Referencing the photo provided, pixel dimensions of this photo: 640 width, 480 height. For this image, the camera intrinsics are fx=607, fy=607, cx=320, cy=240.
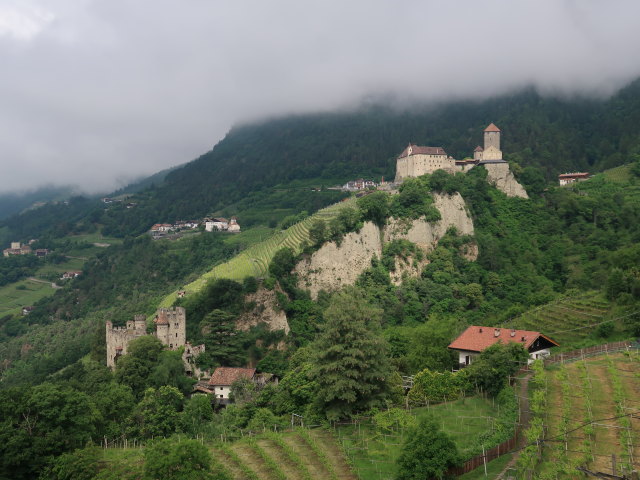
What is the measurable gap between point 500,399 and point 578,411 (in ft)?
Answer: 13.5

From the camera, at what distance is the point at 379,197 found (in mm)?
63812

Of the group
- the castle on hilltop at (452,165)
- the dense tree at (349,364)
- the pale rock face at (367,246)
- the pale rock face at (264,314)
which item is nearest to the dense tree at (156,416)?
the dense tree at (349,364)

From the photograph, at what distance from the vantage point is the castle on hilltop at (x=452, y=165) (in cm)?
7269

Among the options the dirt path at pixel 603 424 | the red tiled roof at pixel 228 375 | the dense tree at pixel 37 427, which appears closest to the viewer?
the dirt path at pixel 603 424

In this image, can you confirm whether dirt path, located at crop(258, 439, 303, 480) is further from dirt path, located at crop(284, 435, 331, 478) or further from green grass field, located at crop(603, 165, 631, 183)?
green grass field, located at crop(603, 165, 631, 183)

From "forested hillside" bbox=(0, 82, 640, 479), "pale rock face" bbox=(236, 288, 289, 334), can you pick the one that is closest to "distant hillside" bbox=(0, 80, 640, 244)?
"forested hillside" bbox=(0, 82, 640, 479)

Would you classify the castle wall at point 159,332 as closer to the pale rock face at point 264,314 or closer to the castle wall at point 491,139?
the pale rock face at point 264,314

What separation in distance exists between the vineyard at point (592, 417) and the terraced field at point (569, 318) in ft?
27.3

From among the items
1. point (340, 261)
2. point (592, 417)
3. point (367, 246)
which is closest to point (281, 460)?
point (592, 417)

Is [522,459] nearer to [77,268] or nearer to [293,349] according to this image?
[293,349]

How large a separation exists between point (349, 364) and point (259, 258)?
33.8 meters

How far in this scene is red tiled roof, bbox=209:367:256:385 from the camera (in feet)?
141

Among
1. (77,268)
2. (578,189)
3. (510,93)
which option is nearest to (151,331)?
(578,189)

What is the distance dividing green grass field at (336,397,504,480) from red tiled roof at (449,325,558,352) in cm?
678
